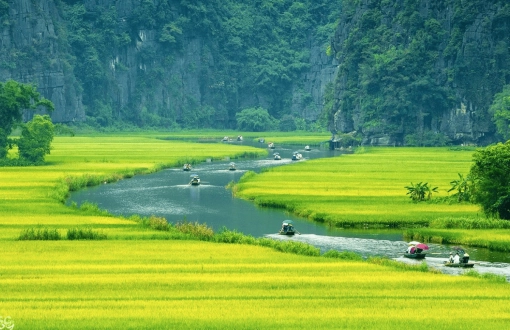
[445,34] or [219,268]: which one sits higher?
[445,34]

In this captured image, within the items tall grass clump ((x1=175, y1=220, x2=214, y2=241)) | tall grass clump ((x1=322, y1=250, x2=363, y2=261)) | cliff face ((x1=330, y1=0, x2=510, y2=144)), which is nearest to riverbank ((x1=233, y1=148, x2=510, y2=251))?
tall grass clump ((x1=322, y1=250, x2=363, y2=261))

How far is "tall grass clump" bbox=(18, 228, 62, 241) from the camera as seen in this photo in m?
41.5

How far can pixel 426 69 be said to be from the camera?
13025 cm

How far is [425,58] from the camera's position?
131 m

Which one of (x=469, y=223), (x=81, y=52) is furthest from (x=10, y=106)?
(x=81, y=52)

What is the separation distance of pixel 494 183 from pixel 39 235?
71.8 feet

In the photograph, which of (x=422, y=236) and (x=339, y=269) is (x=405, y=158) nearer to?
(x=422, y=236)

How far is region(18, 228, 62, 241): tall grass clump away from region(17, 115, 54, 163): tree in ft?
151

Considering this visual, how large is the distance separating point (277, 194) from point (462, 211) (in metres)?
13.2

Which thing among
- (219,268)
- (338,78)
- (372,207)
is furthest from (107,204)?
(338,78)

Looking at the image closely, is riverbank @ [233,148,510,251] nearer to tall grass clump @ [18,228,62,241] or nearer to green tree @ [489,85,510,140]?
tall grass clump @ [18,228,62,241]

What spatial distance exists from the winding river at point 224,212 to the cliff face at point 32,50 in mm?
86341

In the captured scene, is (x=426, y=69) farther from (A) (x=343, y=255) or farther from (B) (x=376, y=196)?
(A) (x=343, y=255)

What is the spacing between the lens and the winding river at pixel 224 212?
134 ft
